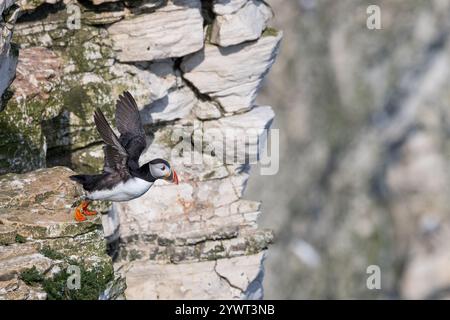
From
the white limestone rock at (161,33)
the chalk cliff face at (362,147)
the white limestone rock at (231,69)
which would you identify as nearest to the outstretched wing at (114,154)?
the white limestone rock at (161,33)

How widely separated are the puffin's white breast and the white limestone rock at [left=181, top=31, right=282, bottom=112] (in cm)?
920

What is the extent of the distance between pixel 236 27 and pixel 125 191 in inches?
379

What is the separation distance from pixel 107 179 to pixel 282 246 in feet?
194

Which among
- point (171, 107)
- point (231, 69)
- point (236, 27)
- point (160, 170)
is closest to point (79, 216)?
point (160, 170)

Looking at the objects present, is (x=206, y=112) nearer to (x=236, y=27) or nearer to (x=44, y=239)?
(x=236, y=27)

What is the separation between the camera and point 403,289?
86438mm

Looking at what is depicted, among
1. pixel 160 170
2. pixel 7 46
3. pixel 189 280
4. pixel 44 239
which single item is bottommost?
pixel 189 280

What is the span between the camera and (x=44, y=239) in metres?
21.1

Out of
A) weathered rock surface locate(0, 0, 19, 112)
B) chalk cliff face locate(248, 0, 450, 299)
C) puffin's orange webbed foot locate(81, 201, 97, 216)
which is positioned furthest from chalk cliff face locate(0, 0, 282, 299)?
chalk cliff face locate(248, 0, 450, 299)

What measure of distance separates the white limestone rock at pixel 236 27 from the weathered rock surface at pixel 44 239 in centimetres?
852

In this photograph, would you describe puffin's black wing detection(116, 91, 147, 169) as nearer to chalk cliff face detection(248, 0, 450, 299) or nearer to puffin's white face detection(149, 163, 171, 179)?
puffin's white face detection(149, 163, 171, 179)

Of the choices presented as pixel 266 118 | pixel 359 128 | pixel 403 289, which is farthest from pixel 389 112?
pixel 266 118

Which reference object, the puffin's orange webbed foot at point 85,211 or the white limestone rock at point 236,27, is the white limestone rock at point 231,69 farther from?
the puffin's orange webbed foot at point 85,211

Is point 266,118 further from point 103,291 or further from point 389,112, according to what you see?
point 389,112
